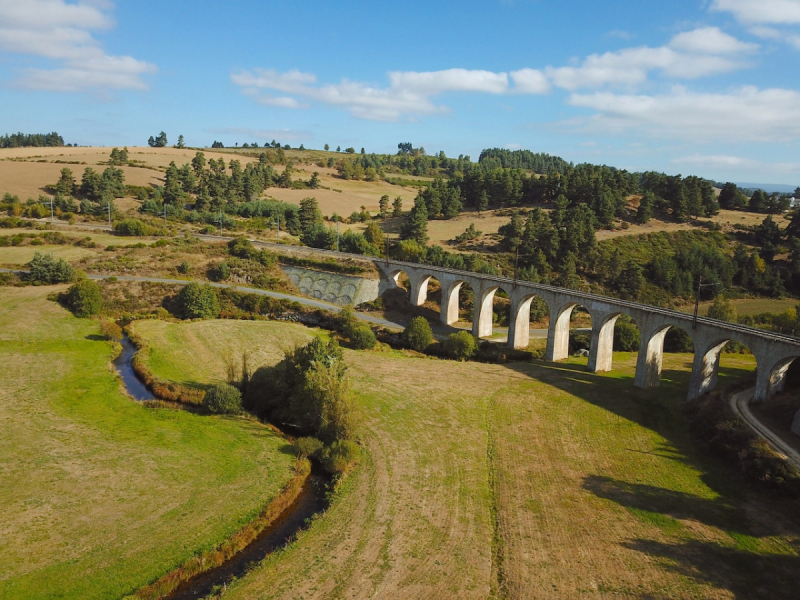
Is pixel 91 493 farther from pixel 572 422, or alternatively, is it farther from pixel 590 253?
pixel 590 253

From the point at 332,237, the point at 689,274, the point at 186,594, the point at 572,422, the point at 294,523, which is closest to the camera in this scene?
the point at 186,594

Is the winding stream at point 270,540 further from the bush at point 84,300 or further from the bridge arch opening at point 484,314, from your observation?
the bush at point 84,300

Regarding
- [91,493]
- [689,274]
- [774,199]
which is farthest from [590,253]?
[91,493]

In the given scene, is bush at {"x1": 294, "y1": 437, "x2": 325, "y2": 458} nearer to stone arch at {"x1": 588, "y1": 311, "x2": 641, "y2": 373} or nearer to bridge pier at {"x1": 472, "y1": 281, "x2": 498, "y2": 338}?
stone arch at {"x1": 588, "y1": 311, "x2": 641, "y2": 373}

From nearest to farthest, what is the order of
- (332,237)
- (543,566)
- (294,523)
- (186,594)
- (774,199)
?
(186,594) < (543,566) < (294,523) < (332,237) < (774,199)

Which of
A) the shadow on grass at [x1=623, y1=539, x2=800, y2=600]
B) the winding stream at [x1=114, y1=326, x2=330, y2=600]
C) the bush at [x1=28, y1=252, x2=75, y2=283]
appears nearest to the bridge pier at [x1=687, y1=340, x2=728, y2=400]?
the shadow on grass at [x1=623, y1=539, x2=800, y2=600]

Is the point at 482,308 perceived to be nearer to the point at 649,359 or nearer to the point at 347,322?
the point at 347,322
